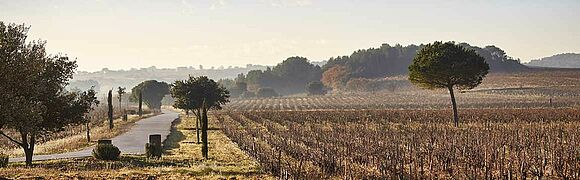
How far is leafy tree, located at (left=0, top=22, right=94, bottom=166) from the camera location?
24.3 m

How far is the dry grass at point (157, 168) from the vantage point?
24719mm

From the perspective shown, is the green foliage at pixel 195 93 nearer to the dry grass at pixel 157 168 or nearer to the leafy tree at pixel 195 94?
the leafy tree at pixel 195 94

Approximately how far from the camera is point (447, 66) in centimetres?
5084

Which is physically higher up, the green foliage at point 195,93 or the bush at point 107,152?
the green foliage at point 195,93

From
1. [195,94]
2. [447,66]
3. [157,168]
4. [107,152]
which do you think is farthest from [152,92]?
[157,168]

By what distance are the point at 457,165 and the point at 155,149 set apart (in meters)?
18.6

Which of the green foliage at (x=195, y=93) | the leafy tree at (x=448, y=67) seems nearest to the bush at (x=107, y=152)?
the green foliage at (x=195, y=93)

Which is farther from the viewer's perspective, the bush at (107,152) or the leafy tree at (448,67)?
the leafy tree at (448,67)

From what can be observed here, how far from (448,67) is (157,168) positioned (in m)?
31.3

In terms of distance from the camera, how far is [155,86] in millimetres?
143875

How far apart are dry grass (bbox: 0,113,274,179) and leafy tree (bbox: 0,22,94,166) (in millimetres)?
2054

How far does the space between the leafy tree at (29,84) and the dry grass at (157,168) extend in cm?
205

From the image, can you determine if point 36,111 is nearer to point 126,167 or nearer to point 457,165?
point 126,167

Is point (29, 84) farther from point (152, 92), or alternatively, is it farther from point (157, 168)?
point (152, 92)
